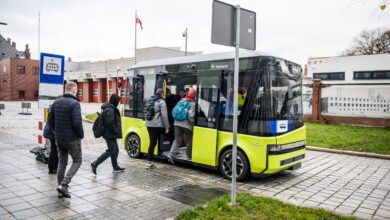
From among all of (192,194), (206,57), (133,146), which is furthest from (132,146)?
(192,194)

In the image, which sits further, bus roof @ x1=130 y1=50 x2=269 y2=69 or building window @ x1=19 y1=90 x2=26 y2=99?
building window @ x1=19 y1=90 x2=26 y2=99

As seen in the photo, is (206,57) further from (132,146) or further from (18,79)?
(18,79)

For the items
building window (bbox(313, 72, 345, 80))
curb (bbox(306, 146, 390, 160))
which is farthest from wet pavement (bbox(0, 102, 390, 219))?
building window (bbox(313, 72, 345, 80))

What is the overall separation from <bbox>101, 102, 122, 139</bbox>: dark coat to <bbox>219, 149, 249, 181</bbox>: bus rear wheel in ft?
8.12

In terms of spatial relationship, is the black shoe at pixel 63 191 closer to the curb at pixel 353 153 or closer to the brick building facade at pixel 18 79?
the curb at pixel 353 153

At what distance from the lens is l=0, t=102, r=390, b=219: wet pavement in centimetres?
483

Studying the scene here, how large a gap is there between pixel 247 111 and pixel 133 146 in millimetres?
4108

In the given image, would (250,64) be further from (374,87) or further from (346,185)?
(374,87)

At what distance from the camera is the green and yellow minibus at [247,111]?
6.44 metres

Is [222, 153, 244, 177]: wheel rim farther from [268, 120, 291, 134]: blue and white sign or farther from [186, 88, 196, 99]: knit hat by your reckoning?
[186, 88, 196, 99]: knit hat

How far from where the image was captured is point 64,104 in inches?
206

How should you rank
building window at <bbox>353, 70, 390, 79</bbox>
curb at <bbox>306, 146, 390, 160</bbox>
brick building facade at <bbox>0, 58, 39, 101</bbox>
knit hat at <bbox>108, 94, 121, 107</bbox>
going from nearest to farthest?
knit hat at <bbox>108, 94, 121, 107</bbox>
curb at <bbox>306, 146, 390, 160</bbox>
building window at <bbox>353, 70, 390, 79</bbox>
brick building facade at <bbox>0, 58, 39, 101</bbox>

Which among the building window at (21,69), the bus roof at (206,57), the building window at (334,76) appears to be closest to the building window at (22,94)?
the building window at (21,69)

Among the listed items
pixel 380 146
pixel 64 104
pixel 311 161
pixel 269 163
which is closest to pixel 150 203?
pixel 64 104
